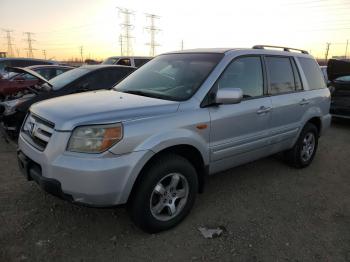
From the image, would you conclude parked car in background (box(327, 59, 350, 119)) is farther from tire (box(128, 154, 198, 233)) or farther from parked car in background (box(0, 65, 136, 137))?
tire (box(128, 154, 198, 233))

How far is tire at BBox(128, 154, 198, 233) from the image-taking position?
9.40 ft

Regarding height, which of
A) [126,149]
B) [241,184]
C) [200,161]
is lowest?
[241,184]

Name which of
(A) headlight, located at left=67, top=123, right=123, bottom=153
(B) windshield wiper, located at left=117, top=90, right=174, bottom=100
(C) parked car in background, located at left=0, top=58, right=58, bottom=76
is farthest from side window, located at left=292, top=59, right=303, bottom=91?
(C) parked car in background, located at left=0, top=58, right=58, bottom=76

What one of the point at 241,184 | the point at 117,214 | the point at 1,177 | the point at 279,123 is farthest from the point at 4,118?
the point at 279,123

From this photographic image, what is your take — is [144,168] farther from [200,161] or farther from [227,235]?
[227,235]

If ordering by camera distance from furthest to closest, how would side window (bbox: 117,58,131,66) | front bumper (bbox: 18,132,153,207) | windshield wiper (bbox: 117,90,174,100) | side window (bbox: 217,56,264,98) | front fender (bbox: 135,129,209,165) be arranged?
side window (bbox: 117,58,131,66), side window (bbox: 217,56,264,98), windshield wiper (bbox: 117,90,174,100), front fender (bbox: 135,129,209,165), front bumper (bbox: 18,132,153,207)

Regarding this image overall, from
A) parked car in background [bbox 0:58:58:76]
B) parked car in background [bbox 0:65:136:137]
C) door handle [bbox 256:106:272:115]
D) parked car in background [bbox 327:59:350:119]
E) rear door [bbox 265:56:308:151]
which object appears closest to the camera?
door handle [bbox 256:106:272:115]

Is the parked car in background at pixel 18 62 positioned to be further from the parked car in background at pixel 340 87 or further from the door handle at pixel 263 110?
the door handle at pixel 263 110

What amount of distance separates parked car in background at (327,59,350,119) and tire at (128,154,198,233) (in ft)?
21.4

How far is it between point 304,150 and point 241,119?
201 centimetres

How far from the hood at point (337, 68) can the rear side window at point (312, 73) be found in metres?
4.45

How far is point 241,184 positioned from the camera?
4426 mm

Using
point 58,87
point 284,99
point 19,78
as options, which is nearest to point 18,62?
point 19,78

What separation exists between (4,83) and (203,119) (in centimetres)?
750
